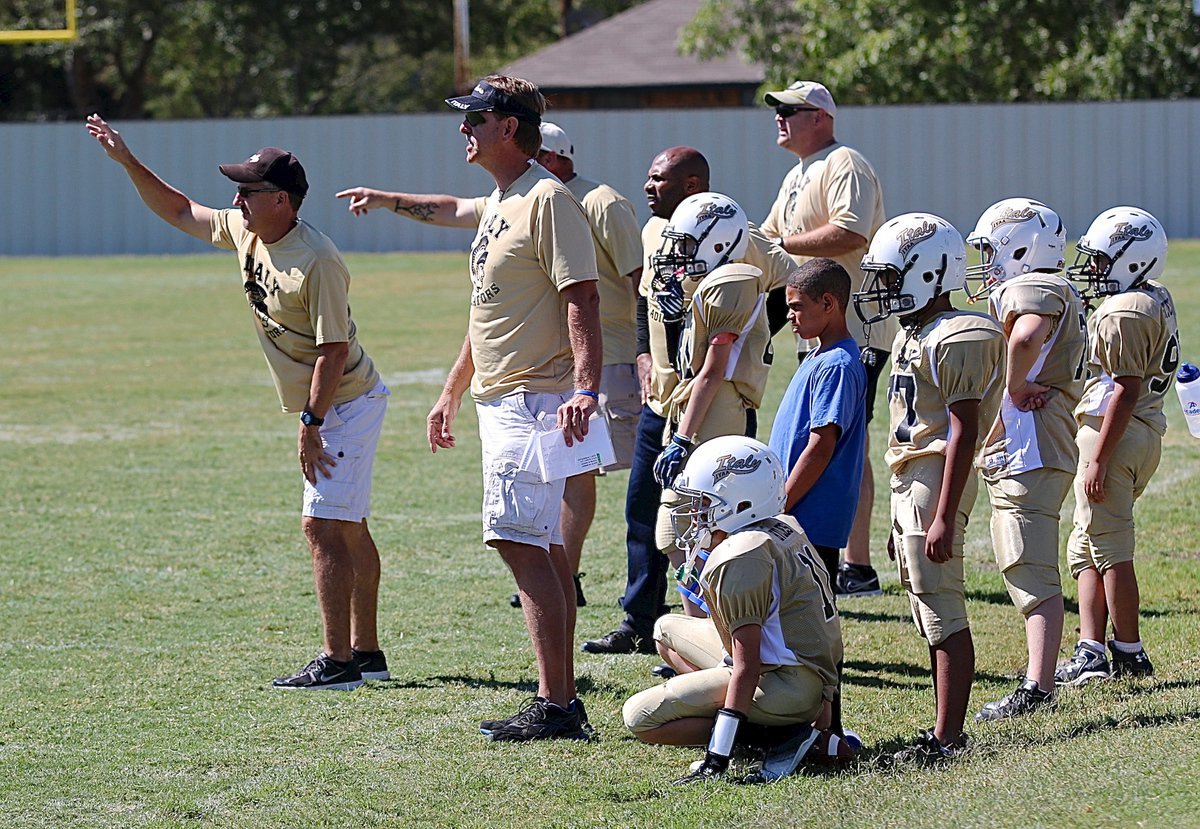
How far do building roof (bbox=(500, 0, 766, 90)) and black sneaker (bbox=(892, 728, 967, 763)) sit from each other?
121 feet

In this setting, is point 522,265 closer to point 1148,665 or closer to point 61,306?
point 1148,665

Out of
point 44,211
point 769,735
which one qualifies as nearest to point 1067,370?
point 769,735

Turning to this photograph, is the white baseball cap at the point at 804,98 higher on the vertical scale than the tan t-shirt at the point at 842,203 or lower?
higher

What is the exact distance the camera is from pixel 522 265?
5863 mm

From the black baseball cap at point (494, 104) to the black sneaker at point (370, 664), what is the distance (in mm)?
Answer: 2186

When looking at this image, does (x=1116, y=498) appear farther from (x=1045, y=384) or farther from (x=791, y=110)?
(x=791, y=110)

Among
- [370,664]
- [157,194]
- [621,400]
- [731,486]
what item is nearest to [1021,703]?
[731,486]

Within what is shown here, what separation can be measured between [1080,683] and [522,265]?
8.24 feet

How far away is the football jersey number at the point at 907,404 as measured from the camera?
5316mm

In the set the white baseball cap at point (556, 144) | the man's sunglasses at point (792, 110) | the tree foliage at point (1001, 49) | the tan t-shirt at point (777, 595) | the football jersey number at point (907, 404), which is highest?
the tree foliage at point (1001, 49)

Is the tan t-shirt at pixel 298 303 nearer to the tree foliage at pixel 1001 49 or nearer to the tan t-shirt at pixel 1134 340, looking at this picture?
the tan t-shirt at pixel 1134 340

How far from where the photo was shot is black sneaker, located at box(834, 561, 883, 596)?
7.96 meters

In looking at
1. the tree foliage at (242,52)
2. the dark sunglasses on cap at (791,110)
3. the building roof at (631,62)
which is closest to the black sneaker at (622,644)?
the dark sunglasses on cap at (791,110)

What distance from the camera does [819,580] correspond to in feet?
17.2
